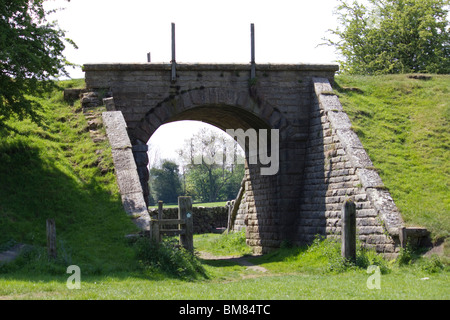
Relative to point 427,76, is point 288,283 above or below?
below

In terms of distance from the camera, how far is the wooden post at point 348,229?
40.8 ft

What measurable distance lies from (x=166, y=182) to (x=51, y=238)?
57.7m

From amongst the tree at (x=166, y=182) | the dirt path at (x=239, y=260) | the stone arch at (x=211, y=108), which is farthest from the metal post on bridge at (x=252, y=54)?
the tree at (x=166, y=182)

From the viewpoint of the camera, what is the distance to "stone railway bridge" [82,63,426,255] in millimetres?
16531

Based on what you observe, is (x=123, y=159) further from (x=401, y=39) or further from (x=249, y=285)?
(x=401, y=39)

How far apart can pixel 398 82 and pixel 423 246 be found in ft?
34.1

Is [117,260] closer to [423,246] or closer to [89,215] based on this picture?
[89,215]

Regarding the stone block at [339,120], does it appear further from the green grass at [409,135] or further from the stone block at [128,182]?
the stone block at [128,182]

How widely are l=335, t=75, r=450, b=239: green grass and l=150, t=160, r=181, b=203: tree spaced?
46.9 metres

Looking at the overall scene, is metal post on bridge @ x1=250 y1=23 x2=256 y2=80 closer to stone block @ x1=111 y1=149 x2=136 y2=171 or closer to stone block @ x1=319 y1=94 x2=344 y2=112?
stone block @ x1=319 y1=94 x2=344 y2=112

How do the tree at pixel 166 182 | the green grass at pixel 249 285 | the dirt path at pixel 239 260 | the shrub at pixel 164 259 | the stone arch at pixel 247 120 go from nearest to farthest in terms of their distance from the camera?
the green grass at pixel 249 285 < the shrub at pixel 164 259 < the dirt path at pixel 239 260 < the stone arch at pixel 247 120 < the tree at pixel 166 182

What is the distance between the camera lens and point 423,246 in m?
13.3

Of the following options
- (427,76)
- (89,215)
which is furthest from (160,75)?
Answer: (427,76)

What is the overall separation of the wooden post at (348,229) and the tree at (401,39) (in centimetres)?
2053
